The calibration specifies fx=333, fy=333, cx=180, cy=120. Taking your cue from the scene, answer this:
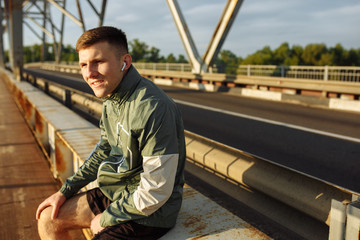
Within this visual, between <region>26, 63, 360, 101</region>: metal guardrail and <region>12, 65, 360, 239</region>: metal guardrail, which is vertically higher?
<region>26, 63, 360, 101</region>: metal guardrail

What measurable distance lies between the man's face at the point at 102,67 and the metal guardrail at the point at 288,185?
138 centimetres

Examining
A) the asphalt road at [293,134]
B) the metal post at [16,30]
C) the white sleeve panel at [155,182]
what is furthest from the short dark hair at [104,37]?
the metal post at [16,30]

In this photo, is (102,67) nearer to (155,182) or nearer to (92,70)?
(92,70)

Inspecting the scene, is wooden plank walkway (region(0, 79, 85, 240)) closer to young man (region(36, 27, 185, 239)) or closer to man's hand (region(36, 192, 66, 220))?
man's hand (region(36, 192, 66, 220))

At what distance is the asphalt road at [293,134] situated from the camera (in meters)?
4.63

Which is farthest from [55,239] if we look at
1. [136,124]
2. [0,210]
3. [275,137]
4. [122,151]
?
[275,137]

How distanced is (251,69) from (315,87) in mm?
6547

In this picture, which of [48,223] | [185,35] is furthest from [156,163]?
[185,35]

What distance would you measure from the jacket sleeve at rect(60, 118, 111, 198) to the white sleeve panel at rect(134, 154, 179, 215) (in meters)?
0.83

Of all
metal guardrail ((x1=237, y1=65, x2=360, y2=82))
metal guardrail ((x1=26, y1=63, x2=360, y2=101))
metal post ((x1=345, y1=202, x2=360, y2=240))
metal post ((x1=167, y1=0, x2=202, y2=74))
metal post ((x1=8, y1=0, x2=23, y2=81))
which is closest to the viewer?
metal post ((x1=345, y1=202, x2=360, y2=240))

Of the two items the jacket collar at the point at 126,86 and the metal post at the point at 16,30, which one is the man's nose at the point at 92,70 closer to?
the jacket collar at the point at 126,86

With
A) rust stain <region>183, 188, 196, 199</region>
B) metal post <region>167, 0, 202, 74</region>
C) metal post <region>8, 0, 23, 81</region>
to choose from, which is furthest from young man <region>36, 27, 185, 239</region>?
metal post <region>8, 0, 23, 81</region>

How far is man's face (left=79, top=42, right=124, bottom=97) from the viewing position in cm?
198

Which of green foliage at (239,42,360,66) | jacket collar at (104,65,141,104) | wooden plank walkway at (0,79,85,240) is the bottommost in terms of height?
wooden plank walkway at (0,79,85,240)
